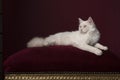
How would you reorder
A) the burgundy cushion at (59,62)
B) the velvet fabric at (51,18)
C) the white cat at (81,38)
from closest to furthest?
the burgundy cushion at (59,62) < the white cat at (81,38) < the velvet fabric at (51,18)

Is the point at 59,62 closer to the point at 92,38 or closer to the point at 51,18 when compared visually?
the point at 92,38

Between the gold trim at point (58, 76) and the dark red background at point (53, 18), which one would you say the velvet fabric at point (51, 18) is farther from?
the gold trim at point (58, 76)

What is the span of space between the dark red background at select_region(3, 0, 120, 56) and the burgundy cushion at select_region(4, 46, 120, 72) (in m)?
0.57

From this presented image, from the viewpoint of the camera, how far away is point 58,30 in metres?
2.00

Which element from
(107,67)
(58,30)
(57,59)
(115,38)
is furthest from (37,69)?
(115,38)

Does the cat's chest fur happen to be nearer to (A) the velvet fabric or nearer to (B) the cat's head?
(B) the cat's head

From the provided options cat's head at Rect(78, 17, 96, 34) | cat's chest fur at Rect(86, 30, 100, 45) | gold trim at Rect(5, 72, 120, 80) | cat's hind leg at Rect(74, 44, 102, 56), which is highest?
cat's head at Rect(78, 17, 96, 34)

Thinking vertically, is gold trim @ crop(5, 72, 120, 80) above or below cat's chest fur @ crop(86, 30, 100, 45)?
below

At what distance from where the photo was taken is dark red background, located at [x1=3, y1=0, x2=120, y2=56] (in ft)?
6.44

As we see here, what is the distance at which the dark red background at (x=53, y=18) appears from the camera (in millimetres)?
1962

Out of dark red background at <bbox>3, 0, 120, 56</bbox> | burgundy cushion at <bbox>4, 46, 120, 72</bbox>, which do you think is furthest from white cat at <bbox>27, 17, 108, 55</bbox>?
dark red background at <bbox>3, 0, 120, 56</bbox>

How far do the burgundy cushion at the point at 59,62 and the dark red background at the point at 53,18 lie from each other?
57cm

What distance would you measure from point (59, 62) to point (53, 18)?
26.0 inches

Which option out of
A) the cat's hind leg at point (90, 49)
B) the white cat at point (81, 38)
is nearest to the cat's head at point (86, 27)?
the white cat at point (81, 38)
